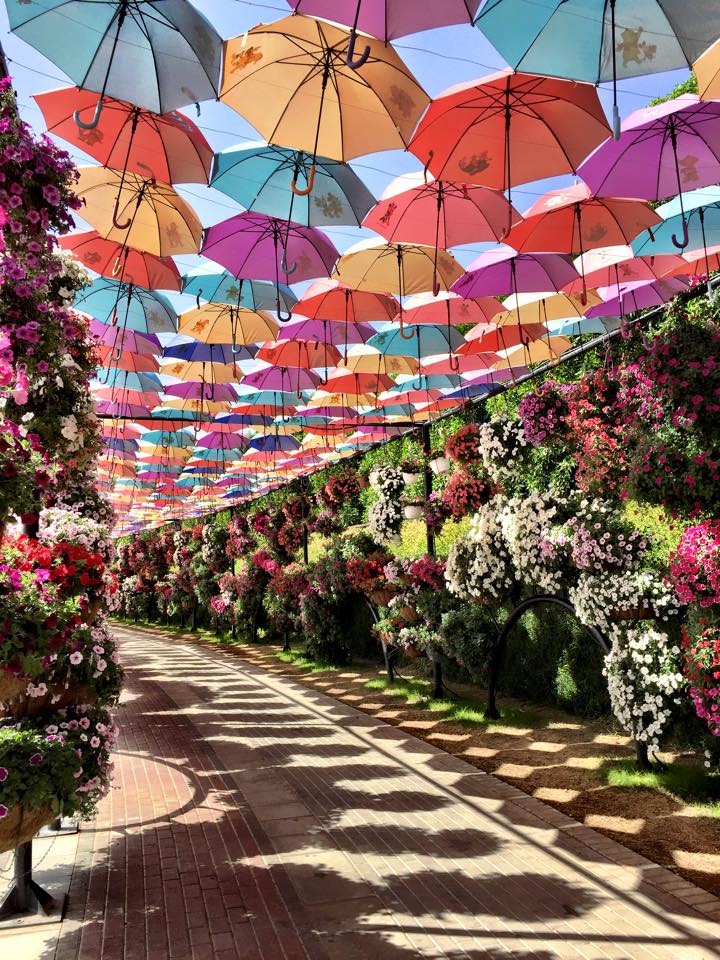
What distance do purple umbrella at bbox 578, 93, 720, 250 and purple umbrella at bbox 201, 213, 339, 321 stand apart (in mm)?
2301

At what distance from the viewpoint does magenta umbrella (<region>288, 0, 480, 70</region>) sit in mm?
3367

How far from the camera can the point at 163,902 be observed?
14.0 feet

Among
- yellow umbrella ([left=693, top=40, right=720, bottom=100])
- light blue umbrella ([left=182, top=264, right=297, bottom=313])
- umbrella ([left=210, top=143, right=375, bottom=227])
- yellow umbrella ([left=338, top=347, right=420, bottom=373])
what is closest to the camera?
yellow umbrella ([left=693, top=40, right=720, bottom=100])

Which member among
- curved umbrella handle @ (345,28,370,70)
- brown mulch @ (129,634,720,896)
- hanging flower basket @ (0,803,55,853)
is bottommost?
brown mulch @ (129,634,720,896)

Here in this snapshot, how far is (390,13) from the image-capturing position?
135 inches

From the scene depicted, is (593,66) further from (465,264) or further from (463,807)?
(463,807)

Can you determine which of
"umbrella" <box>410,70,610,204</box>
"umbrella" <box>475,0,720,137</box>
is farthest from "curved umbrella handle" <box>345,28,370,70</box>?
"umbrella" <box>410,70,610,204</box>

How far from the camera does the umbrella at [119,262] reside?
19.2 ft

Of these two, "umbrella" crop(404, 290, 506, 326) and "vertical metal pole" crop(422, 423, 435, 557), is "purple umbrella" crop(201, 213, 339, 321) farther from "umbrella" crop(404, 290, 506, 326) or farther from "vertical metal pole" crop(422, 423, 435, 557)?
"vertical metal pole" crop(422, 423, 435, 557)

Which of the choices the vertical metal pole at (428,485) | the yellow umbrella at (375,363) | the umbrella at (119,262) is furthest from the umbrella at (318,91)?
the vertical metal pole at (428,485)

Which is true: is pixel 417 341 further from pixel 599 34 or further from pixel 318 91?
pixel 599 34

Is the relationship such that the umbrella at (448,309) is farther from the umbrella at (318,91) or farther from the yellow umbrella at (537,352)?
the umbrella at (318,91)

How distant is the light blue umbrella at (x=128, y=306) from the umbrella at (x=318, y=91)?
10.5 ft

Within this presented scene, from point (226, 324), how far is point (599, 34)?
4775mm
